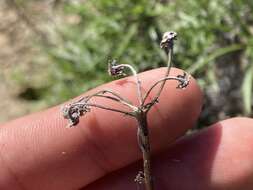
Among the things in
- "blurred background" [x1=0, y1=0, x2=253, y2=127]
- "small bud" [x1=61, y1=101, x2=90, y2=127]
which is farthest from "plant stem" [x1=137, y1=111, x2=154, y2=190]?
"blurred background" [x1=0, y1=0, x2=253, y2=127]

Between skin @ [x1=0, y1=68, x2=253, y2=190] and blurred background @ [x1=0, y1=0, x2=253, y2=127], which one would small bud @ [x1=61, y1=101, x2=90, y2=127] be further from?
blurred background @ [x1=0, y1=0, x2=253, y2=127]

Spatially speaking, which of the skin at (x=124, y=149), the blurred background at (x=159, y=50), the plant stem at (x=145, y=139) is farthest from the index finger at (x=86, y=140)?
the blurred background at (x=159, y=50)

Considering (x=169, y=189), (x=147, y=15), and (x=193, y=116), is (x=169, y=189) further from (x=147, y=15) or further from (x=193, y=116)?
(x=147, y=15)

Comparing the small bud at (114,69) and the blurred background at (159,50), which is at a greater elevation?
the blurred background at (159,50)

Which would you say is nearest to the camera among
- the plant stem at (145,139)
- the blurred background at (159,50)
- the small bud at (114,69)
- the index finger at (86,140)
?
the plant stem at (145,139)

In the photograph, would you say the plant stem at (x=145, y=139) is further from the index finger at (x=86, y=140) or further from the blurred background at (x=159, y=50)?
the blurred background at (x=159, y=50)

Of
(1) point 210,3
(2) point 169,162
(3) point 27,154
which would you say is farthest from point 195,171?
(1) point 210,3

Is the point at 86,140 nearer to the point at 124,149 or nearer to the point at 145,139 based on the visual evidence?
the point at 124,149

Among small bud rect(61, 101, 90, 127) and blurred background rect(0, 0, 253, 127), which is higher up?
blurred background rect(0, 0, 253, 127)
